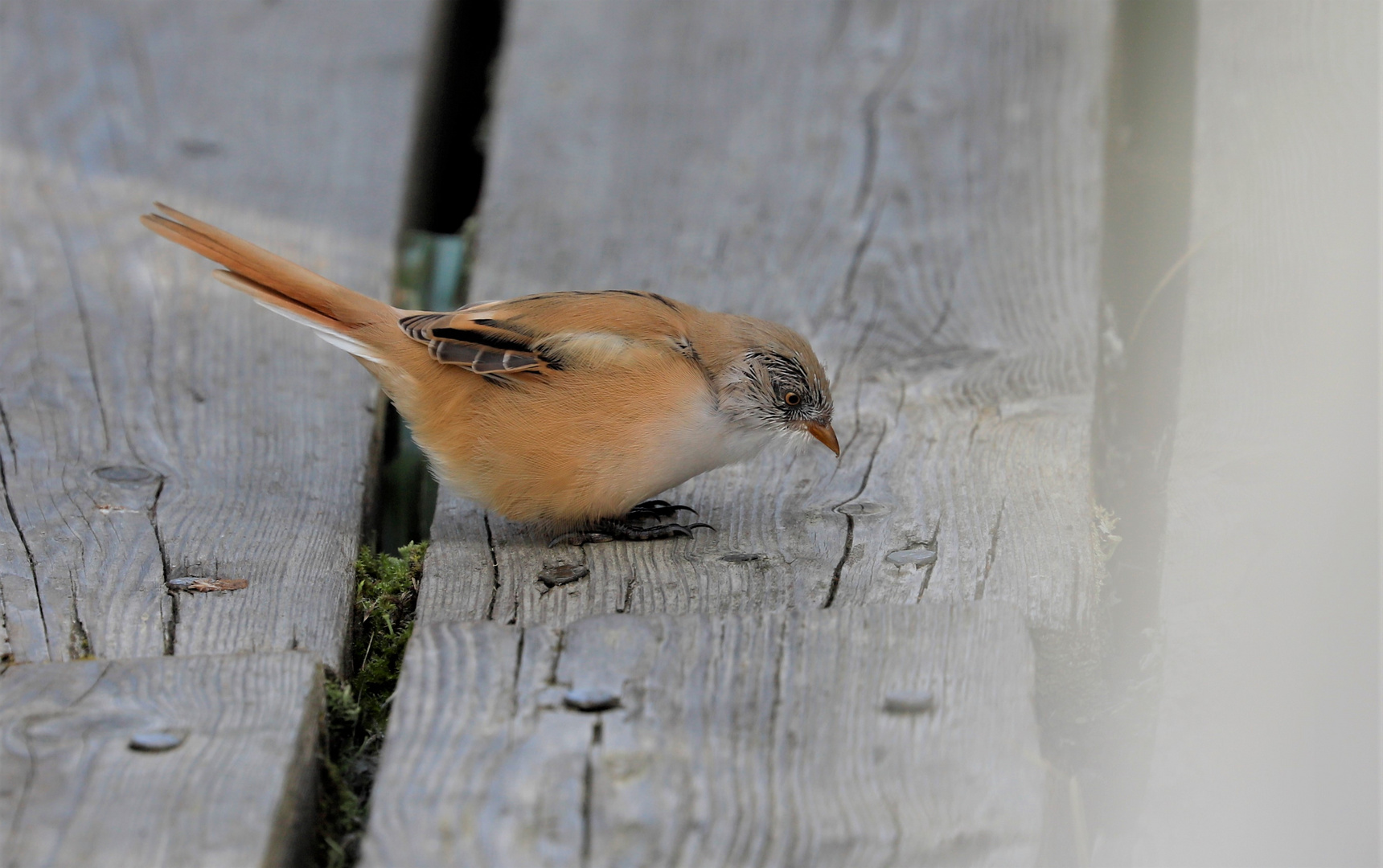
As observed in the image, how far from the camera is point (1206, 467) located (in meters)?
3.00

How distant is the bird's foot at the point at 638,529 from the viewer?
3279 mm

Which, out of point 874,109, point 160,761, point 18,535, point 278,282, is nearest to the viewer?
point 160,761

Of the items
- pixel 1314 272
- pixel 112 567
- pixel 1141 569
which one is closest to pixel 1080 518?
pixel 1141 569

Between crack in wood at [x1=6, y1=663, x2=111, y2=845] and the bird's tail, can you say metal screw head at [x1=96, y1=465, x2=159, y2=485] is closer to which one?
the bird's tail

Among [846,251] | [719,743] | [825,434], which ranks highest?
[846,251]

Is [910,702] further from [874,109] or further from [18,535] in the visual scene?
[874,109]

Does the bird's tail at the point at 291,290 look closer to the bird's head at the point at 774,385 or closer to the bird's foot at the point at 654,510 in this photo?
the bird's foot at the point at 654,510

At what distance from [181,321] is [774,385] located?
6.03ft

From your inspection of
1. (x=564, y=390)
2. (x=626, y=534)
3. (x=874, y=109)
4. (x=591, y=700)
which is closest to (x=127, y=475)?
(x=564, y=390)

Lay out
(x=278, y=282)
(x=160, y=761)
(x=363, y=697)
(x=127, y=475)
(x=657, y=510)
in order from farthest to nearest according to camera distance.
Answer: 1. (x=657, y=510)
2. (x=278, y=282)
3. (x=127, y=475)
4. (x=363, y=697)
5. (x=160, y=761)

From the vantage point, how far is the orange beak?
3539 millimetres

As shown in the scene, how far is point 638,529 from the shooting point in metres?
3.49

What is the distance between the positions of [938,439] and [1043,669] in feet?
3.64

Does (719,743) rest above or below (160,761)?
above
